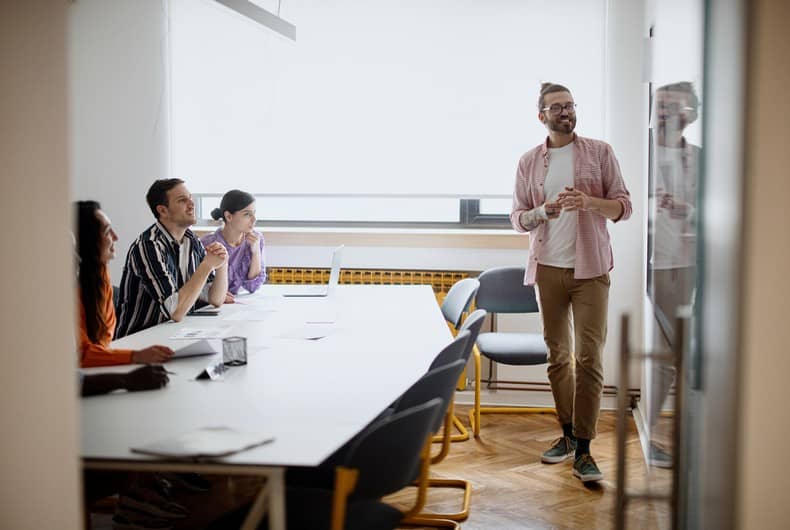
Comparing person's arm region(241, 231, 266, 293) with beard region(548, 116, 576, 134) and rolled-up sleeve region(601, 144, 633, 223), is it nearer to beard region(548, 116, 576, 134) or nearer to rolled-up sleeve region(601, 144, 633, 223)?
beard region(548, 116, 576, 134)

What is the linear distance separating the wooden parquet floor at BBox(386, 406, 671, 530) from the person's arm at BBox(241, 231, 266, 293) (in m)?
1.45

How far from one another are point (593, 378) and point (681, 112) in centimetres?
175

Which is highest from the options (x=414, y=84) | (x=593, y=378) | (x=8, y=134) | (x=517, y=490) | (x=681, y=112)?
(x=414, y=84)

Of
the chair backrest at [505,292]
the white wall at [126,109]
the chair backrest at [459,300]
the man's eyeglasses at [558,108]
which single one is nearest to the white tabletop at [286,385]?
the chair backrest at [459,300]

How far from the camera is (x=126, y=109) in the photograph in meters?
5.45

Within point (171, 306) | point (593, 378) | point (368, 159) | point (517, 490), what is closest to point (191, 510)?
point (171, 306)

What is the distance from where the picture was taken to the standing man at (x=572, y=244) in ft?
12.0

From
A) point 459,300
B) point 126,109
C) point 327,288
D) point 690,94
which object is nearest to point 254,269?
point 327,288

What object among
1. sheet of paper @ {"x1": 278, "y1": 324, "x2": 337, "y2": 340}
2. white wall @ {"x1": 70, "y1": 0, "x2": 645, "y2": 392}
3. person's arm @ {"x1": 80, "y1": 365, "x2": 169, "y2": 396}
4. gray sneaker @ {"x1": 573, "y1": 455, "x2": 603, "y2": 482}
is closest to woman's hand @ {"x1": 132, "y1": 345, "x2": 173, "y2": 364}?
person's arm @ {"x1": 80, "y1": 365, "x2": 169, "y2": 396}

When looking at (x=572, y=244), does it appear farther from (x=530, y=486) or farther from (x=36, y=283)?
(x=36, y=283)

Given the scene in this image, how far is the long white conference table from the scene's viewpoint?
5.84 ft

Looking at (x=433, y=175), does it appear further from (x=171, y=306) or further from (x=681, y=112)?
(x=681, y=112)

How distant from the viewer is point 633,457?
4.01 meters

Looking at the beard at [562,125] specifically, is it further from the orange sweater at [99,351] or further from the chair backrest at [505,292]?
the orange sweater at [99,351]
